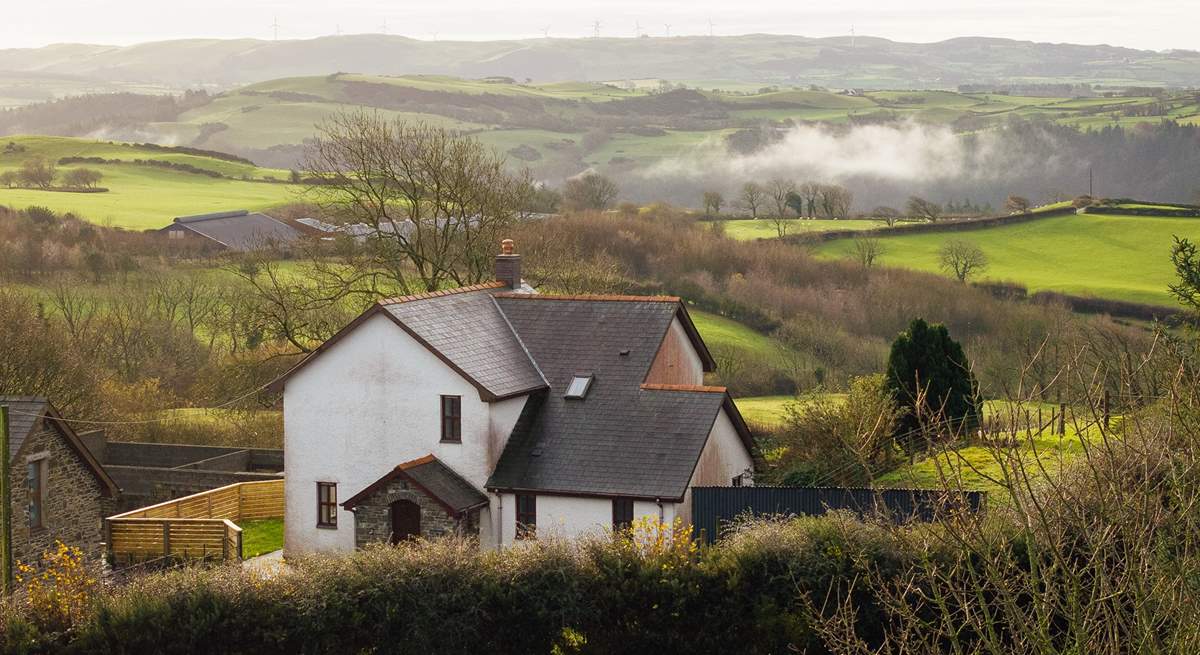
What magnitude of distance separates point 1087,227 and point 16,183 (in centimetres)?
7590

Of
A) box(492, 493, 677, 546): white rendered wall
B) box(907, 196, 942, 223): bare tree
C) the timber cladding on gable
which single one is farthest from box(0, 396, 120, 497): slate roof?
box(907, 196, 942, 223): bare tree

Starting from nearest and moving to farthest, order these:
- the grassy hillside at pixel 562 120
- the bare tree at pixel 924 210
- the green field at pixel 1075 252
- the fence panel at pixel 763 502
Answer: the fence panel at pixel 763 502, the green field at pixel 1075 252, the bare tree at pixel 924 210, the grassy hillside at pixel 562 120

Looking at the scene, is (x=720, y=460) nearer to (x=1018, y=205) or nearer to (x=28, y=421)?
(x=28, y=421)

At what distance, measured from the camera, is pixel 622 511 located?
28.9 metres

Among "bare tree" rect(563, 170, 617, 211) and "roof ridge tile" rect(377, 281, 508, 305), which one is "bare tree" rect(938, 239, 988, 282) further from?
"roof ridge tile" rect(377, 281, 508, 305)

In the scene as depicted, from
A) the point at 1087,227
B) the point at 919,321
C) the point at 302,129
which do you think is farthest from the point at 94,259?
the point at 302,129

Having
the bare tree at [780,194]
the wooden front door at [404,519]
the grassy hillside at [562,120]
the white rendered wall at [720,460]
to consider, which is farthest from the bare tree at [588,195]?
the wooden front door at [404,519]

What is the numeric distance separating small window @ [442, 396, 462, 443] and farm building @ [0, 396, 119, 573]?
26.3 feet

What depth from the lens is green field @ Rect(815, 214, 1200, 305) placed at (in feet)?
253

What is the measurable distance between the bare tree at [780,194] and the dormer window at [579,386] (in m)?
73.0

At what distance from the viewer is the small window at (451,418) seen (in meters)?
31.1

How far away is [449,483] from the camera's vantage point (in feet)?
99.8

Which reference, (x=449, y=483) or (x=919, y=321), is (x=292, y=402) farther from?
(x=919, y=321)

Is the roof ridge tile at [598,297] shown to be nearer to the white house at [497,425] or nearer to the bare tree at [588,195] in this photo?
the white house at [497,425]
